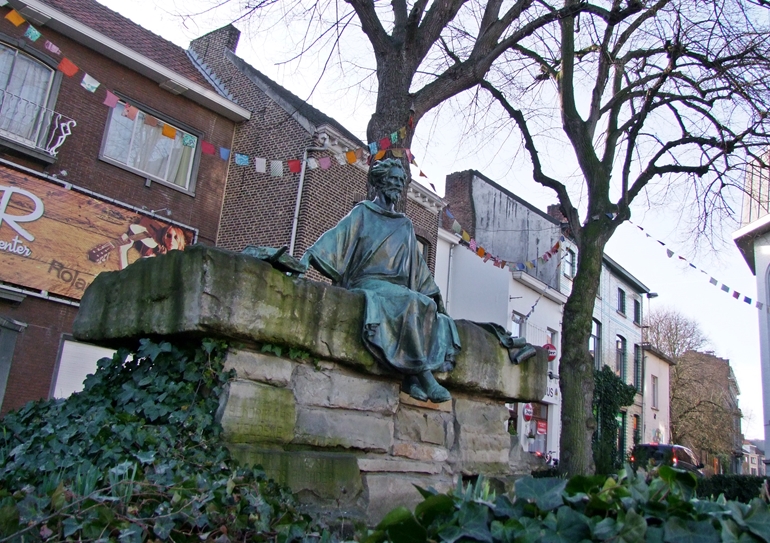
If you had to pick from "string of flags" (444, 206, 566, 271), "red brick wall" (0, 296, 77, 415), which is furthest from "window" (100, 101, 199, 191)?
"string of flags" (444, 206, 566, 271)

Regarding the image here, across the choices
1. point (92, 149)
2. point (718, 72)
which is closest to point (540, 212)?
point (718, 72)

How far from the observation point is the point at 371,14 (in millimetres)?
8992

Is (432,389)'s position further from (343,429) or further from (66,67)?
(66,67)

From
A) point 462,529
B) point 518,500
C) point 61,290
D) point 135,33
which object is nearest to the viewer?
point 462,529

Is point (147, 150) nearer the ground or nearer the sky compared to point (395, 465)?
nearer the sky

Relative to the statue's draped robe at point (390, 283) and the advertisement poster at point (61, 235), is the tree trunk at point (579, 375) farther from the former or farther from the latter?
the advertisement poster at point (61, 235)

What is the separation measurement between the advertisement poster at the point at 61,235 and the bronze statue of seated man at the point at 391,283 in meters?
7.31

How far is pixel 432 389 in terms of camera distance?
13.6 feet

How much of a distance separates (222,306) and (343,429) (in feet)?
3.63

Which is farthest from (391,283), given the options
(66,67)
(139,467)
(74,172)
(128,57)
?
(128,57)

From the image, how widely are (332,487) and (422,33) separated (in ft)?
22.5

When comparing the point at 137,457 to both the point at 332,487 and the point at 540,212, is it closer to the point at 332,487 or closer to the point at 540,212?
the point at 332,487

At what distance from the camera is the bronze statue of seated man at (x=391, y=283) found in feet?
13.5

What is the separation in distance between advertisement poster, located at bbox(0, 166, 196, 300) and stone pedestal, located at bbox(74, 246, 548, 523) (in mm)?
7697
